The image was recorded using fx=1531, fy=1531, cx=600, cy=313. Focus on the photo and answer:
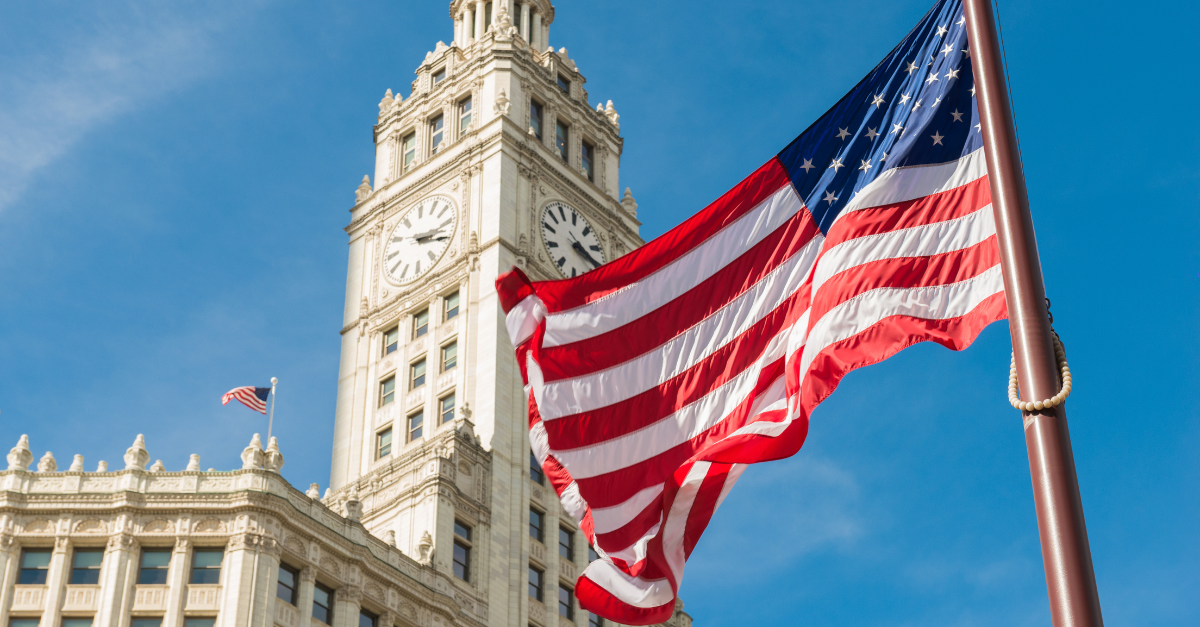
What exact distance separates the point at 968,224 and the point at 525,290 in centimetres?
915

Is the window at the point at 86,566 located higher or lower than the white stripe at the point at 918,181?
higher

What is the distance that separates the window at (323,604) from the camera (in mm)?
63094

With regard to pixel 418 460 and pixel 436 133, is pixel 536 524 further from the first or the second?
pixel 436 133

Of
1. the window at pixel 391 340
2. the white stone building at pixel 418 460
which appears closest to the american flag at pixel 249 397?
the white stone building at pixel 418 460

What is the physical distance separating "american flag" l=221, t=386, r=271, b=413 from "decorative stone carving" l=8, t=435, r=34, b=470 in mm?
8367

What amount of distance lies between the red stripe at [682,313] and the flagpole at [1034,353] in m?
7.25

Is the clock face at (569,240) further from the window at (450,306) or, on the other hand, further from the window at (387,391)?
the window at (387,391)

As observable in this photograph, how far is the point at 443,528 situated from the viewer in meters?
71.6

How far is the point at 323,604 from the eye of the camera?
6375cm

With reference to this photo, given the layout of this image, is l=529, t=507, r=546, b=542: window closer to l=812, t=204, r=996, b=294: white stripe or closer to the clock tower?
the clock tower

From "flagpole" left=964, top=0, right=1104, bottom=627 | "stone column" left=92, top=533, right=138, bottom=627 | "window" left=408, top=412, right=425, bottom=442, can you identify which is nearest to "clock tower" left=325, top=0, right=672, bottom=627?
"window" left=408, top=412, right=425, bottom=442

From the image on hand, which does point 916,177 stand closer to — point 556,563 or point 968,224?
point 968,224

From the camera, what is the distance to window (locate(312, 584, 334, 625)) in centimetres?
6309

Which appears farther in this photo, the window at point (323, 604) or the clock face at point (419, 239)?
the clock face at point (419, 239)
